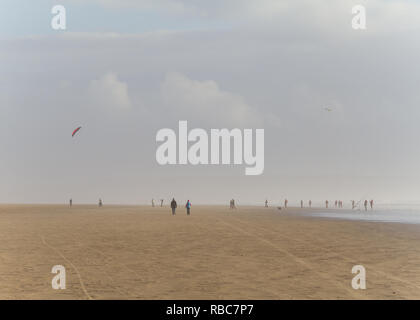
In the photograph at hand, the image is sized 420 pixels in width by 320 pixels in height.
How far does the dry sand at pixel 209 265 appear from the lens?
14031 mm

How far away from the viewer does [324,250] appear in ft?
75.6

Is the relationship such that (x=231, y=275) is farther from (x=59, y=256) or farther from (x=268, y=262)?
(x=59, y=256)

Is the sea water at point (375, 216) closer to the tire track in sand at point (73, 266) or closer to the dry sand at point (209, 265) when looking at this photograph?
the dry sand at point (209, 265)

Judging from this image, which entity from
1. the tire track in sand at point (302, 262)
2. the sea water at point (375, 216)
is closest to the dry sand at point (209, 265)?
the tire track in sand at point (302, 262)

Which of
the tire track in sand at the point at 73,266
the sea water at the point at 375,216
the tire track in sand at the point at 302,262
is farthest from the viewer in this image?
the sea water at the point at 375,216

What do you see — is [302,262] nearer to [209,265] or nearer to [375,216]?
[209,265]

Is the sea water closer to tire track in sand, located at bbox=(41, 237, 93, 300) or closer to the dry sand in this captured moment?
the dry sand

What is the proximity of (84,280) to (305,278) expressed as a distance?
7552mm

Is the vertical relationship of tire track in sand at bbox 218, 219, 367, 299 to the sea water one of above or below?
above

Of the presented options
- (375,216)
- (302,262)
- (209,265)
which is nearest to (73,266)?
(209,265)

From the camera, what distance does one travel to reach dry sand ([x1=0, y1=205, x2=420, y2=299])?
552 inches

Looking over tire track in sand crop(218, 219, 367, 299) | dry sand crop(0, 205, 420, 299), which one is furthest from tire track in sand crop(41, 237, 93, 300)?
tire track in sand crop(218, 219, 367, 299)

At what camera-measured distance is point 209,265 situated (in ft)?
60.8
